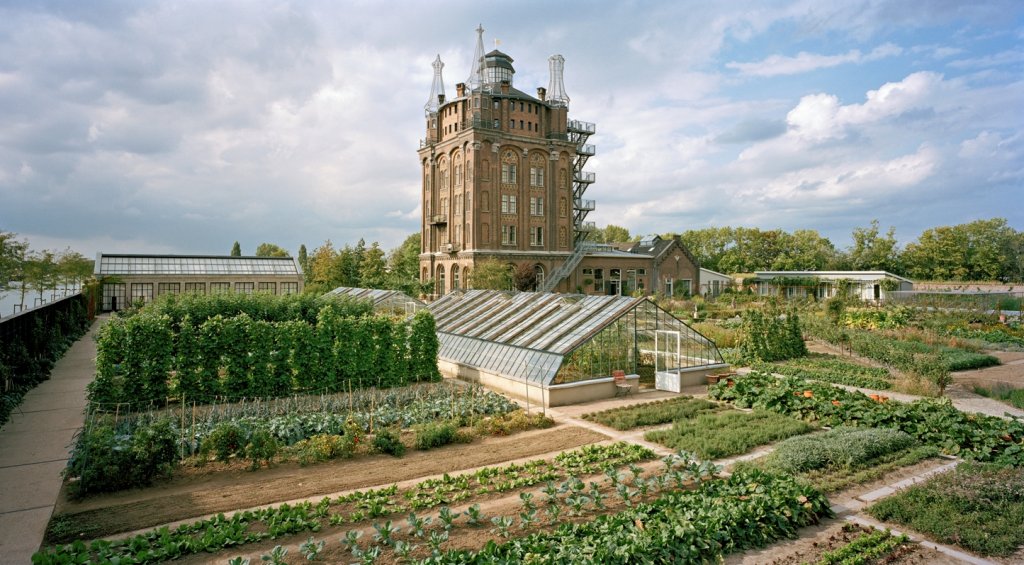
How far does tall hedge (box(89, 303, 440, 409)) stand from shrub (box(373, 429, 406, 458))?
5.41 m

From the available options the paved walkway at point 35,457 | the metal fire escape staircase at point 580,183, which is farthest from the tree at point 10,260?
the metal fire escape staircase at point 580,183

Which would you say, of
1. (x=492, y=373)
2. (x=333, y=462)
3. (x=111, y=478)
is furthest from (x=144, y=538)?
(x=492, y=373)

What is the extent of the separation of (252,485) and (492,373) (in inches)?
389

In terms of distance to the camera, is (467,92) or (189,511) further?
(467,92)

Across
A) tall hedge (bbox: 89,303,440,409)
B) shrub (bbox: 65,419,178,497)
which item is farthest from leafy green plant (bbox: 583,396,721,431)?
shrub (bbox: 65,419,178,497)

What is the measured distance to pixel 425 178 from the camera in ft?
184

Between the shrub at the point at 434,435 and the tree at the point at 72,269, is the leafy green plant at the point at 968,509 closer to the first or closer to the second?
the shrub at the point at 434,435

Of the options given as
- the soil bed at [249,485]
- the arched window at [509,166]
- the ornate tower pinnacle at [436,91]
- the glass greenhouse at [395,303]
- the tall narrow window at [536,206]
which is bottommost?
the soil bed at [249,485]

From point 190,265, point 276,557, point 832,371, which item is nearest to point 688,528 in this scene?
point 276,557

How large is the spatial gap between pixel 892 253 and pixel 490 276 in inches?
2406

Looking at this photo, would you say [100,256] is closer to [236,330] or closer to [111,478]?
[236,330]

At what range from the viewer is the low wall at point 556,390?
1641cm

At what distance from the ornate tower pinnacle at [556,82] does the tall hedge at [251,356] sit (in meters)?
42.3

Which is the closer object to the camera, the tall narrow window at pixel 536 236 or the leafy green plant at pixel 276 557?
the leafy green plant at pixel 276 557
